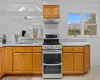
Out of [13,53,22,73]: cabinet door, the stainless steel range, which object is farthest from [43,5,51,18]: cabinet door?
[13,53,22,73]: cabinet door

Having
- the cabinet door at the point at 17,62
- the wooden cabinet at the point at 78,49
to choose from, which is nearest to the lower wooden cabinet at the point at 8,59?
the cabinet door at the point at 17,62

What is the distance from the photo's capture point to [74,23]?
6398 millimetres

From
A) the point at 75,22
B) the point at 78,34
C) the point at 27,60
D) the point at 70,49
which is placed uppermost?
the point at 75,22

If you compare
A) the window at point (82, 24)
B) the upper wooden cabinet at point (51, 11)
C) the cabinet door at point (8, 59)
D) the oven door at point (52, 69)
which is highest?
the upper wooden cabinet at point (51, 11)

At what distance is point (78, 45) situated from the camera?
16.6 ft

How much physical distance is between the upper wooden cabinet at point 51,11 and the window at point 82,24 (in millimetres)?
1122

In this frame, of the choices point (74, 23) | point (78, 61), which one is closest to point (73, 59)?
point (78, 61)

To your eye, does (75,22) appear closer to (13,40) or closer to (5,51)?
(13,40)

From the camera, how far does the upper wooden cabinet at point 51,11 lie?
17.5ft

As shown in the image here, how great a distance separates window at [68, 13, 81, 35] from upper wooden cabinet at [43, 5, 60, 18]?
1129 mm

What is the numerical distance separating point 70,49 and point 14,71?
69.0 inches

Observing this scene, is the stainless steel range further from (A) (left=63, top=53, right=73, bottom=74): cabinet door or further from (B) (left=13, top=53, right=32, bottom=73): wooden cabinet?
(B) (left=13, top=53, right=32, bottom=73): wooden cabinet

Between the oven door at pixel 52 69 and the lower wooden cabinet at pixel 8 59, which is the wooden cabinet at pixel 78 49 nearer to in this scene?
the oven door at pixel 52 69

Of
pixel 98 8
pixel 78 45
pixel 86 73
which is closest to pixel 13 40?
pixel 78 45
